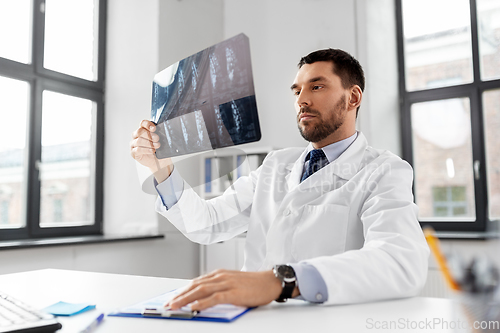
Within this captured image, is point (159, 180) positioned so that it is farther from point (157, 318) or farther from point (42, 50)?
point (42, 50)

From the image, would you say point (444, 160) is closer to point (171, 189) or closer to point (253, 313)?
point (171, 189)

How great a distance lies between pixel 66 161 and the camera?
117 inches

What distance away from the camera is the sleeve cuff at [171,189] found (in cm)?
134

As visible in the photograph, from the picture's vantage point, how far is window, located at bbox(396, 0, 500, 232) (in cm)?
291

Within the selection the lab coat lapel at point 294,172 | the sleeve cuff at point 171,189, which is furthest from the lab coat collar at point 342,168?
the sleeve cuff at point 171,189

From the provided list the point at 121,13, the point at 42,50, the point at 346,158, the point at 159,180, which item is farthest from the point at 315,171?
the point at 121,13

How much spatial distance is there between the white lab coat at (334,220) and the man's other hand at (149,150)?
95 millimetres

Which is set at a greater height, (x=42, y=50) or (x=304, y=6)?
(x=304, y=6)

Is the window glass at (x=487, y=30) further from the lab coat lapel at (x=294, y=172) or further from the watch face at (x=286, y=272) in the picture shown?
the watch face at (x=286, y=272)

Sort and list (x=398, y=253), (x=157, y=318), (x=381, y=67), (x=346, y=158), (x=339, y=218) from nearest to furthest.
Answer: (x=157, y=318) < (x=398, y=253) < (x=339, y=218) < (x=346, y=158) < (x=381, y=67)

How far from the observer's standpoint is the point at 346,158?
4.38 ft

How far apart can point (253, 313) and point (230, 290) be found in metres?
0.06

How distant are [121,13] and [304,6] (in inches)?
53.1

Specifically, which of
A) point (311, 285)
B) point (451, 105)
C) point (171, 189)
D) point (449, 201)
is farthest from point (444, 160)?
point (311, 285)
